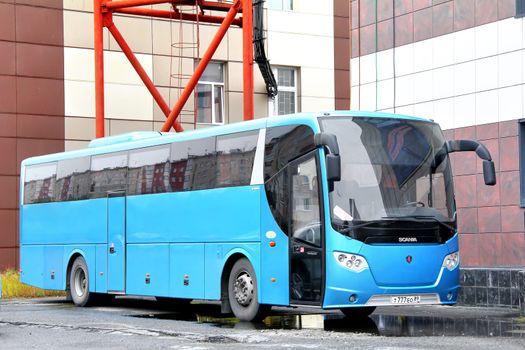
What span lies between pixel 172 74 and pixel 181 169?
14555 mm

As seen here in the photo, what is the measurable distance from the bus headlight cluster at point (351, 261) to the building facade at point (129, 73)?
16.7 metres

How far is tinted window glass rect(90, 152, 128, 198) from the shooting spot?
2209cm

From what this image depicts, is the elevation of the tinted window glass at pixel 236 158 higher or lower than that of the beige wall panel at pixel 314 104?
lower

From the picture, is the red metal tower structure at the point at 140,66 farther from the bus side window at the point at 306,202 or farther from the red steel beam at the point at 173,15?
the bus side window at the point at 306,202

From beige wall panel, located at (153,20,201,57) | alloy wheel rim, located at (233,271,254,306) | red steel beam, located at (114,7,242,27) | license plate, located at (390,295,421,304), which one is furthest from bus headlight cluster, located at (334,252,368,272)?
beige wall panel, located at (153,20,201,57)

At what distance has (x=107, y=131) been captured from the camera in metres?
32.9

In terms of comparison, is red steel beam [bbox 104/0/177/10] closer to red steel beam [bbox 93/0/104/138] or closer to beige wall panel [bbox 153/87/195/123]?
red steel beam [bbox 93/0/104/138]

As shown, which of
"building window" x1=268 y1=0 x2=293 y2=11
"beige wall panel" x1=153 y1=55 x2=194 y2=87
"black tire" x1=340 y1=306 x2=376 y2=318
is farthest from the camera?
"building window" x1=268 y1=0 x2=293 y2=11

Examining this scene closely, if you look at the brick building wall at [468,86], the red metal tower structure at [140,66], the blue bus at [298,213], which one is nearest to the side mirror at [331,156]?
the blue bus at [298,213]

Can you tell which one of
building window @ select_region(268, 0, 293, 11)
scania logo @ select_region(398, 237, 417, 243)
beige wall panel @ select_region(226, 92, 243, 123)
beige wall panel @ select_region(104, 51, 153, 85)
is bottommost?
scania logo @ select_region(398, 237, 417, 243)

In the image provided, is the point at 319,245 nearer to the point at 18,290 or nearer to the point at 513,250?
the point at 513,250

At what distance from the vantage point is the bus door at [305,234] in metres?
16.6

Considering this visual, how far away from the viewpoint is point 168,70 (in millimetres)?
34281

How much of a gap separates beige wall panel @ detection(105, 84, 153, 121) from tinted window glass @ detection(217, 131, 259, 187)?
14.5 metres
